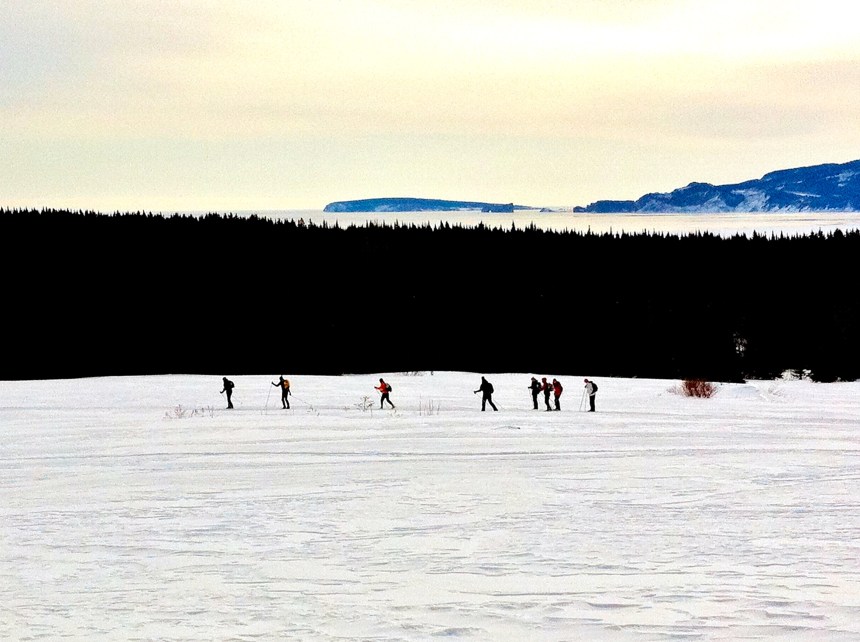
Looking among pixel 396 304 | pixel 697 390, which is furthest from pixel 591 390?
pixel 396 304

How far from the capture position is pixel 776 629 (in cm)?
884

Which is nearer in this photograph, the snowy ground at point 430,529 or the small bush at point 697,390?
the snowy ground at point 430,529

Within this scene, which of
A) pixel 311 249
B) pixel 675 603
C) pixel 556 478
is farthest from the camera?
pixel 311 249

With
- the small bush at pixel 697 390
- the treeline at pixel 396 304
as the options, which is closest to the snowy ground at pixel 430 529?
the small bush at pixel 697 390

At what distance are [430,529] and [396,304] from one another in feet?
168

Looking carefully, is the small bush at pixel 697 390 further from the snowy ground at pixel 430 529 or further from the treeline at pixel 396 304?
the treeline at pixel 396 304

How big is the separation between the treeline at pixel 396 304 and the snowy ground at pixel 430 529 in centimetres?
3336

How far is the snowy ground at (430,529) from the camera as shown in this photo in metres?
9.35

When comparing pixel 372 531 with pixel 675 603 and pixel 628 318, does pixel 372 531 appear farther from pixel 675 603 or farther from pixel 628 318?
pixel 628 318

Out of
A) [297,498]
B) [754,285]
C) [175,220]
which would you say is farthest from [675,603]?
[175,220]

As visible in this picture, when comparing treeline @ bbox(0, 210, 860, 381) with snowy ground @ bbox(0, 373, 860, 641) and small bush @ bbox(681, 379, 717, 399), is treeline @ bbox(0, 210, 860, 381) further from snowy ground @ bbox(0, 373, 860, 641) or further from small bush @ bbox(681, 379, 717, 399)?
snowy ground @ bbox(0, 373, 860, 641)

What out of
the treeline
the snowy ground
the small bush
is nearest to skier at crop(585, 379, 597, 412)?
the snowy ground

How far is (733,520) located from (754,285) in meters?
53.8

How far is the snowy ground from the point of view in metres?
9.35
